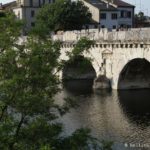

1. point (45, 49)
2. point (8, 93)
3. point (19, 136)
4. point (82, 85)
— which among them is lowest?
point (82, 85)

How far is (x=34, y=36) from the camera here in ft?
63.3

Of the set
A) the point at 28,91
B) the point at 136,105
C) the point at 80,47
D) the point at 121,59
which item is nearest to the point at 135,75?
the point at 121,59

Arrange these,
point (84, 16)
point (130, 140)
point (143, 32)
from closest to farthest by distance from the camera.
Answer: point (130, 140) < point (143, 32) < point (84, 16)

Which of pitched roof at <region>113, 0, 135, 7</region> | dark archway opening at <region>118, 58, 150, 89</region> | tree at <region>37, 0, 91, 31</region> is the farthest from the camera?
pitched roof at <region>113, 0, 135, 7</region>

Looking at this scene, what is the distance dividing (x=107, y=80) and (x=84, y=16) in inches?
1303

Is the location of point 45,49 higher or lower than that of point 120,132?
higher

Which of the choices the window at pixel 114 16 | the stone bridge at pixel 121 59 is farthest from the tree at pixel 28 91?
the window at pixel 114 16

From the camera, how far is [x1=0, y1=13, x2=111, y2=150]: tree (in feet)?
58.9

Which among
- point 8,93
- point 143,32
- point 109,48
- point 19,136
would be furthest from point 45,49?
point 109,48

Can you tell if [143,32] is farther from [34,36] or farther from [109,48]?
[34,36]

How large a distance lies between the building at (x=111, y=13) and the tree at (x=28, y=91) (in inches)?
3105

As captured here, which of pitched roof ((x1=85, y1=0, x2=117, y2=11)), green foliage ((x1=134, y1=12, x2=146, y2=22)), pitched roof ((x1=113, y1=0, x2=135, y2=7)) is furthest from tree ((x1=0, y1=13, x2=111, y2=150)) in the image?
green foliage ((x1=134, y1=12, x2=146, y2=22))

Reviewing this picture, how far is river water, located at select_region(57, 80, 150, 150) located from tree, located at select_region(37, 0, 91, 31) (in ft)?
87.8

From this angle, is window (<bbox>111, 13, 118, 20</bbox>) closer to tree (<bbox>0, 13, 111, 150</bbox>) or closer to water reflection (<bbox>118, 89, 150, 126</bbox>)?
water reflection (<bbox>118, 89, 150, 126</bbox>)
